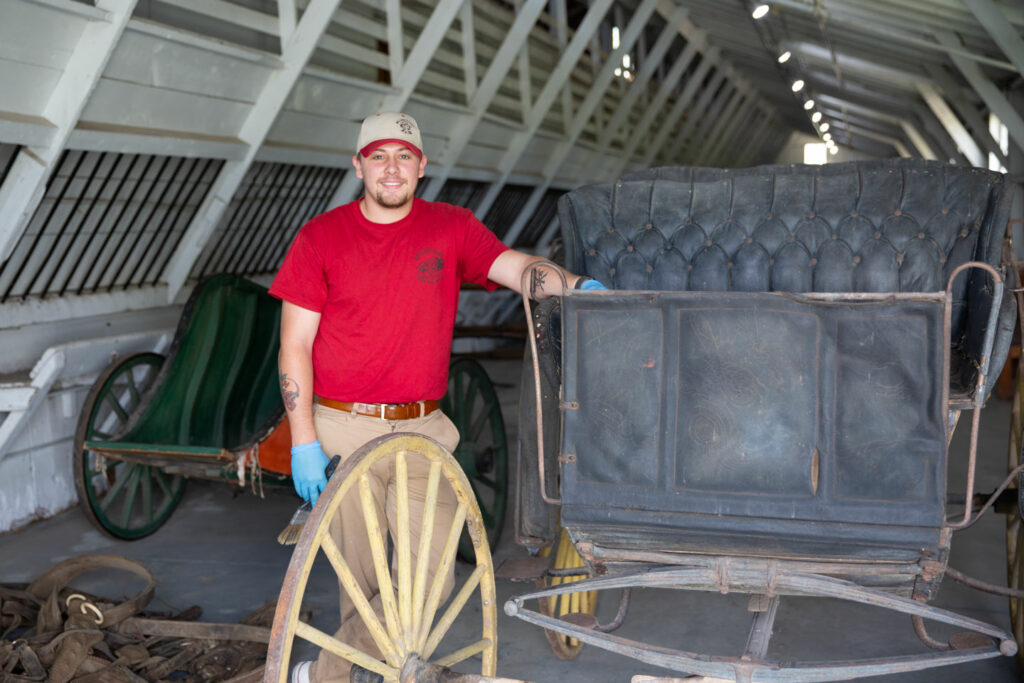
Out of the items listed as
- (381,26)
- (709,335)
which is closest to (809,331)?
(709,335)

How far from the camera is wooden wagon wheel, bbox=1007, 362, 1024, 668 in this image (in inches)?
110

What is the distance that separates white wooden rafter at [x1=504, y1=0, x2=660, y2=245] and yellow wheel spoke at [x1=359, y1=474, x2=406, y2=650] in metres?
7.80

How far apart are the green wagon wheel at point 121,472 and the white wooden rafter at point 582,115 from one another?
18.0 feet

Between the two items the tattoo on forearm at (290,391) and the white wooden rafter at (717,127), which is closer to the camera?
the tattoo on forearm at (290,391)

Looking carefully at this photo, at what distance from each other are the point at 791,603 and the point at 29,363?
10.6 ft

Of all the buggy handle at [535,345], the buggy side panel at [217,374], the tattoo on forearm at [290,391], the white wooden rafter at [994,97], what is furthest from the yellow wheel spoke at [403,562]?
the white wooden rafter at [994,97]

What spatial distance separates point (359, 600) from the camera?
1.93 metres

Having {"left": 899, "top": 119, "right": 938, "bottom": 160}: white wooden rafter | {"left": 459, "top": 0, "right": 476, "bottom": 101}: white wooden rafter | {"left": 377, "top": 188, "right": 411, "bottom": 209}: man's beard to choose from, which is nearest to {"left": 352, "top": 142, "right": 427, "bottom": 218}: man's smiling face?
{"left": 377, "top": 188, "right": 411, "bottom": 209}: man's beard

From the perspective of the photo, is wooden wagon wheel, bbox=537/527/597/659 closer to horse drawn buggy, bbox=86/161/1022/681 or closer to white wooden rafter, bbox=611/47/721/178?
horse drawn buggy, bbox=86/161/1022/681

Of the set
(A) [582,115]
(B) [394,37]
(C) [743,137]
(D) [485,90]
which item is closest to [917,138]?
(A) [582,115]

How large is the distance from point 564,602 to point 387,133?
1482 mm

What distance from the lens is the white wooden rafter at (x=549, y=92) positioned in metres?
8.26

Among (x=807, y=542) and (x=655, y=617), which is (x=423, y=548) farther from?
(x=655, y=617)

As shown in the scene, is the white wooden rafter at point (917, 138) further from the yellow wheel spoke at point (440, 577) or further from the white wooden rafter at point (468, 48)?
the yellow wheel spoke at point (440, 577)
